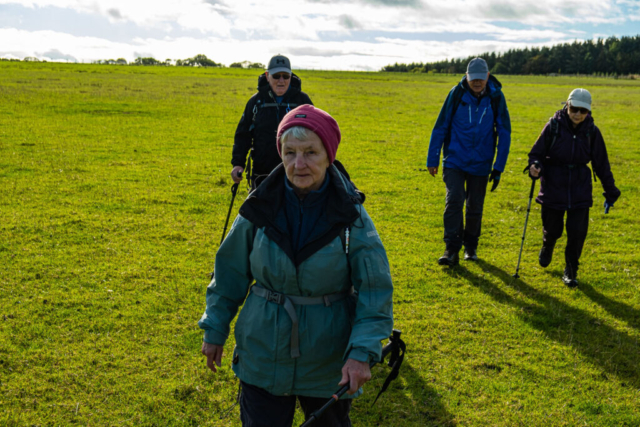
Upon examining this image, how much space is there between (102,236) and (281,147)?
7878mm

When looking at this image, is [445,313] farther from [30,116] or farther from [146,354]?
[30,116]

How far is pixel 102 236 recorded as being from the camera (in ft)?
32.7

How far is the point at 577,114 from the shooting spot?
754 cm

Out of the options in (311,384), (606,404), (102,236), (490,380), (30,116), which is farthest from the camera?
(30,116)

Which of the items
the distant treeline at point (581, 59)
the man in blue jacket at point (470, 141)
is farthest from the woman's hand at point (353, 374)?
the distant treeline at point (581, 59)

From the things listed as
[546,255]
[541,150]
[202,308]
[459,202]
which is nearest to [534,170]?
[541,150]

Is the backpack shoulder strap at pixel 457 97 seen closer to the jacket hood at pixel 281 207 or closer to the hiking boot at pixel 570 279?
the hiking boot at pixel 570 279

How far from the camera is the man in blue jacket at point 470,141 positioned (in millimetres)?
8391

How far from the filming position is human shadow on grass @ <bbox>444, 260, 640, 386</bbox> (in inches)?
236

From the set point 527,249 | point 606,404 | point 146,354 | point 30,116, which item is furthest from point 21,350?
point 30,116

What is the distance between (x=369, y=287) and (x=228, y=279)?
2.95 ft

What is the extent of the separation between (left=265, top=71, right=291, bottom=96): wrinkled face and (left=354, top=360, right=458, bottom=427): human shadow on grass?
3.72 meters

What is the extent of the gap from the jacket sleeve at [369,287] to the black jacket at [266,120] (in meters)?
4.10

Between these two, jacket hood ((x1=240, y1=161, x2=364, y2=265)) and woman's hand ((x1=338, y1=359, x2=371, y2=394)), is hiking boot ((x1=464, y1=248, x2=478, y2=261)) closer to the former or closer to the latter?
jacket hood ((x1=240, y1=161, x2=364, y2=265))
